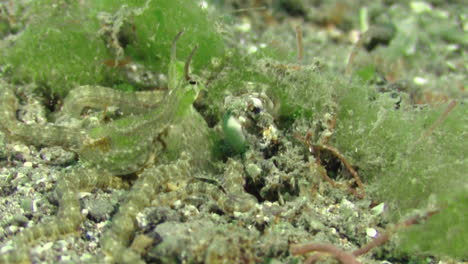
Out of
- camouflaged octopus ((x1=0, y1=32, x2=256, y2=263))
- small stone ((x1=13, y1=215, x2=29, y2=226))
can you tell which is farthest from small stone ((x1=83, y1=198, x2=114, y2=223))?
small stone ((x1=13, y1=215, x2=29, y2=226))

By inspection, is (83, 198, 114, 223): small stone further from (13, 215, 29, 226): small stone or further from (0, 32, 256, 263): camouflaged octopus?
(13, 215, 29, 226): small stone

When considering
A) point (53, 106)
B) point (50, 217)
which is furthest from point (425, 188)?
point (53, 106)

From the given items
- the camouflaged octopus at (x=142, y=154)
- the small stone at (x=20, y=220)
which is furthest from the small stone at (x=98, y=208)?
the small stone at (x=20, y=220)

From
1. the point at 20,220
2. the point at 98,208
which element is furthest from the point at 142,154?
the point at 20,220

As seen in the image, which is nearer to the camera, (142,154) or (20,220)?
→ (20,220)

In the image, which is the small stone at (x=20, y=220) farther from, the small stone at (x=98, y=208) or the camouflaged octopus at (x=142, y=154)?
the small stone at (x=98, y=208)

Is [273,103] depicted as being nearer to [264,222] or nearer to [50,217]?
[264,222]

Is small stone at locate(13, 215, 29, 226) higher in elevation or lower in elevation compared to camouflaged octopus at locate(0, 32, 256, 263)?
lower

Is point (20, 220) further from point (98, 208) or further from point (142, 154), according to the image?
point (142, 154)
